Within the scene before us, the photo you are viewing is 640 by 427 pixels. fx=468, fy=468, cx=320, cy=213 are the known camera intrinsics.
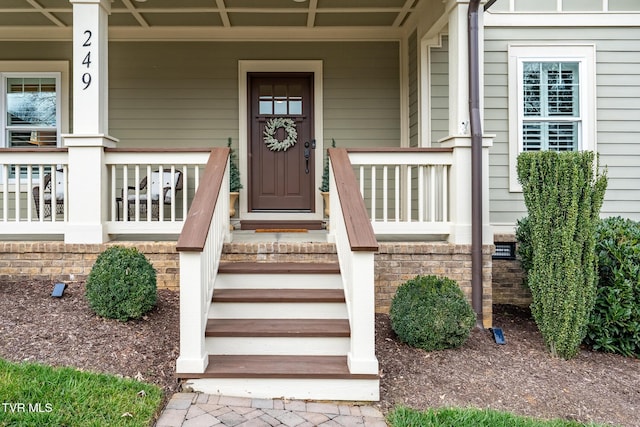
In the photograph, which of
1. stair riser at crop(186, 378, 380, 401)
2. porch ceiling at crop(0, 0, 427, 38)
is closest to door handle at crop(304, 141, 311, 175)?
porch ceiling at crop(0, 0, 427, 38)

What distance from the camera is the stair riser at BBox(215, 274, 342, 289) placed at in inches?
147

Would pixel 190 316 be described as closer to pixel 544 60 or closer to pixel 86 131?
pixel 86 131

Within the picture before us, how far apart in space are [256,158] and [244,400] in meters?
3.89

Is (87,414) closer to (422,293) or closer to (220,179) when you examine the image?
(220,179)

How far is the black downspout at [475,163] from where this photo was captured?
4117mm

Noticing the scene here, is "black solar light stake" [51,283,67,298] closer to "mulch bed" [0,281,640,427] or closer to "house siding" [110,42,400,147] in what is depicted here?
"mulch bed" [0,281,640,427]

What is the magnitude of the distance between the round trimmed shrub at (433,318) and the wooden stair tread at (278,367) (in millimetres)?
678

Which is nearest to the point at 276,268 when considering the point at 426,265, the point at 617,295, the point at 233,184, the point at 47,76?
the point at 426,265

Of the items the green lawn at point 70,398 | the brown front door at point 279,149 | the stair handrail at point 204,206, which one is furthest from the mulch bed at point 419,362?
the brown front door at point 279,149

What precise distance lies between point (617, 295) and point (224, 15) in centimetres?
496

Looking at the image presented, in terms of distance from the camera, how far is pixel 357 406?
2.82m

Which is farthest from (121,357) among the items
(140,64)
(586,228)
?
(140,64)

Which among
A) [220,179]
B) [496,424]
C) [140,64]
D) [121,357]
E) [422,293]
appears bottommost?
[496,424]

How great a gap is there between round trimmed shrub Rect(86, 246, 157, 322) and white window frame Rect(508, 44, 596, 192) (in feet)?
13.8
